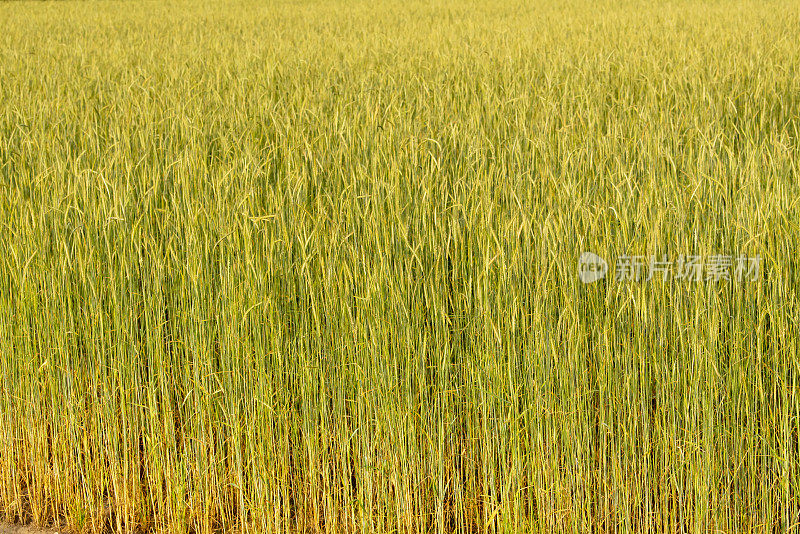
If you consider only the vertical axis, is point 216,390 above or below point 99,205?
below

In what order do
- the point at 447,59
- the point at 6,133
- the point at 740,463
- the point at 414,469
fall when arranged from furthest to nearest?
the point at 447,59 < the point at 6,133 < the point at 414,469 < the point at 740,463

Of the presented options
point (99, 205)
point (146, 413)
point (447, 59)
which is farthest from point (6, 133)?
point (447, 59)

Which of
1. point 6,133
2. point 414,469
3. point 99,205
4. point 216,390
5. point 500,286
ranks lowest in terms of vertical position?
point 414,469

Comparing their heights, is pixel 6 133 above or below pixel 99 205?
above

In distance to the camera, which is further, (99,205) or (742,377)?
(99,205)

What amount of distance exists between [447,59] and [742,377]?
349cm

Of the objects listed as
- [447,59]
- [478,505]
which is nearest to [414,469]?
[478,505]

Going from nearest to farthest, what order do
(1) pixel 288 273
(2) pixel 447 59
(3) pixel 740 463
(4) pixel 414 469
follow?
→ (3) pixel 740 463 → (4) pixel 414 469 → (1) pixel 288 273 → (2) pixel 447 59

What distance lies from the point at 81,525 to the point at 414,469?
0.87 m

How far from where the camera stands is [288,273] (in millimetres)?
2010

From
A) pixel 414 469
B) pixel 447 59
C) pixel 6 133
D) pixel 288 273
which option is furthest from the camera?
pixel 447 59

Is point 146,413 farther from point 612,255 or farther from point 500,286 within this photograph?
point 612,255

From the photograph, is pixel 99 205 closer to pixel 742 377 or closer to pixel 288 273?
pixel 288 273

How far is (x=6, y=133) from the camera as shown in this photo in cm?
345
